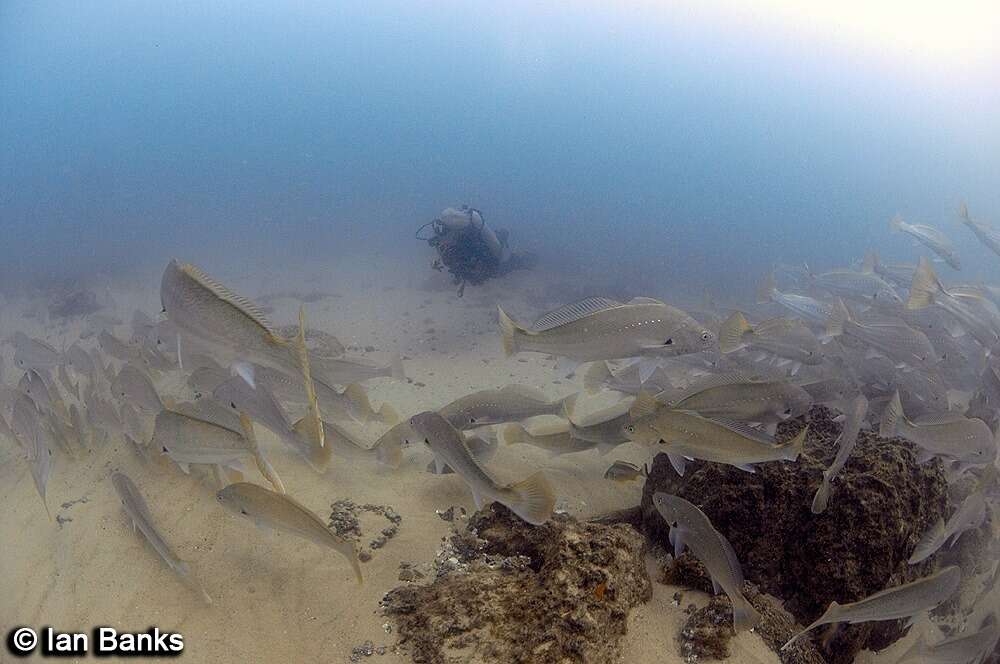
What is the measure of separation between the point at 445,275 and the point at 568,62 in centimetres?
15809

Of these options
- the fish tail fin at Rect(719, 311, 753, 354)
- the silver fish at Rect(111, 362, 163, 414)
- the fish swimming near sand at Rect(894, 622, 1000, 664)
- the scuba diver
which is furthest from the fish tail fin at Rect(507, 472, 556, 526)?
the scuba diver

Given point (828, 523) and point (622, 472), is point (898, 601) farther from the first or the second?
point (622, 472)

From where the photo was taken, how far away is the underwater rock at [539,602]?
245 cm

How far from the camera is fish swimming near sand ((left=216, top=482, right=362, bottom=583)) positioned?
8.70 feet

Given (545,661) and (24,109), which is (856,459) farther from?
(24,109)

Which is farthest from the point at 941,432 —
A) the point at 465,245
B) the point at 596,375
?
the point at 465,245

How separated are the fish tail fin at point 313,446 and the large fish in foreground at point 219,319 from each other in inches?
16.3

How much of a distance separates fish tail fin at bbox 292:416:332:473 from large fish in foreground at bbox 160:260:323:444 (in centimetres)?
41

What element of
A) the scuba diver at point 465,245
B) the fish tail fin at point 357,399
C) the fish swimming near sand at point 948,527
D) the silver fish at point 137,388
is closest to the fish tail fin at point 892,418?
the fish swimming near sand at point 948,527

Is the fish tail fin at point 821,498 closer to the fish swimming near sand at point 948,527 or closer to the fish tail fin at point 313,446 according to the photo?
the fish swimming near sand at point 948,527

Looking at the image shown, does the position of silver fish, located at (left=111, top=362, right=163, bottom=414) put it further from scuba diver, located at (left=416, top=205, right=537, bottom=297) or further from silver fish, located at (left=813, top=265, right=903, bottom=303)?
scuba diver, located at (left=416, top=205, right=537, bottom=297)

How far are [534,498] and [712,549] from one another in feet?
3.40

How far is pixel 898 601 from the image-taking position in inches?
99.5

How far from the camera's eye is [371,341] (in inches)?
440
